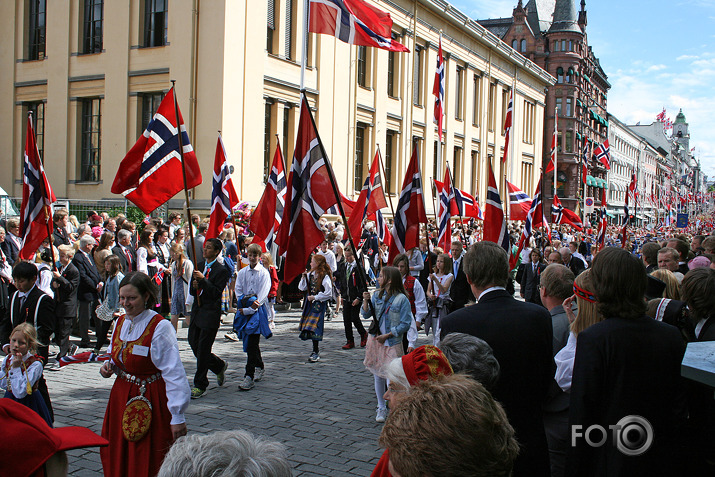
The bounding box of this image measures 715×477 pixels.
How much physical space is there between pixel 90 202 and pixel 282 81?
7726 mm

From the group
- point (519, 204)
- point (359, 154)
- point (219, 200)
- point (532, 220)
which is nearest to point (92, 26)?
point (359, 154)

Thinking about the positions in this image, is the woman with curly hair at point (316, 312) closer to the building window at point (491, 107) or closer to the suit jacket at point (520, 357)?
the suit jacket at point (520, 357)

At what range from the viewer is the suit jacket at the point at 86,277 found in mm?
10680

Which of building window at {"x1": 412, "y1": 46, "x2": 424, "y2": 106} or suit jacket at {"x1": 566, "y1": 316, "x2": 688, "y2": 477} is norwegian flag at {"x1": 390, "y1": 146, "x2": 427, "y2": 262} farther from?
building window at {"x1": 412, "y1": 46, "x2": 424, "y2": 106}

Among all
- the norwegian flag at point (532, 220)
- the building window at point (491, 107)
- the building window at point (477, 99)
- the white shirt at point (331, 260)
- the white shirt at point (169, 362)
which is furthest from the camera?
the building window at point (491, 107)

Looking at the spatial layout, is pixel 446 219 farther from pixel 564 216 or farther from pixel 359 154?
pixel 359 154

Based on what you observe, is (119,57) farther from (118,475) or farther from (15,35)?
(118,475)

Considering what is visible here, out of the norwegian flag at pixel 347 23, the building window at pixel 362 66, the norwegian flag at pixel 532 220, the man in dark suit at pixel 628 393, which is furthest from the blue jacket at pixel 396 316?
the building window at pixel 362 66

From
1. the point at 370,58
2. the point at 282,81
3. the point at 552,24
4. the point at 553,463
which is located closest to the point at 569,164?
the point at 552,24

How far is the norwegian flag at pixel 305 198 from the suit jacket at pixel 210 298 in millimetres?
1539

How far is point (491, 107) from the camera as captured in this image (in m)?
43.7

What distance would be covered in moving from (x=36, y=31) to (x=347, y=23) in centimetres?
2080

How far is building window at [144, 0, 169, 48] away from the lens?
2134 cm

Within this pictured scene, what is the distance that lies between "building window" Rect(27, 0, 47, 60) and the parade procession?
8 cm
